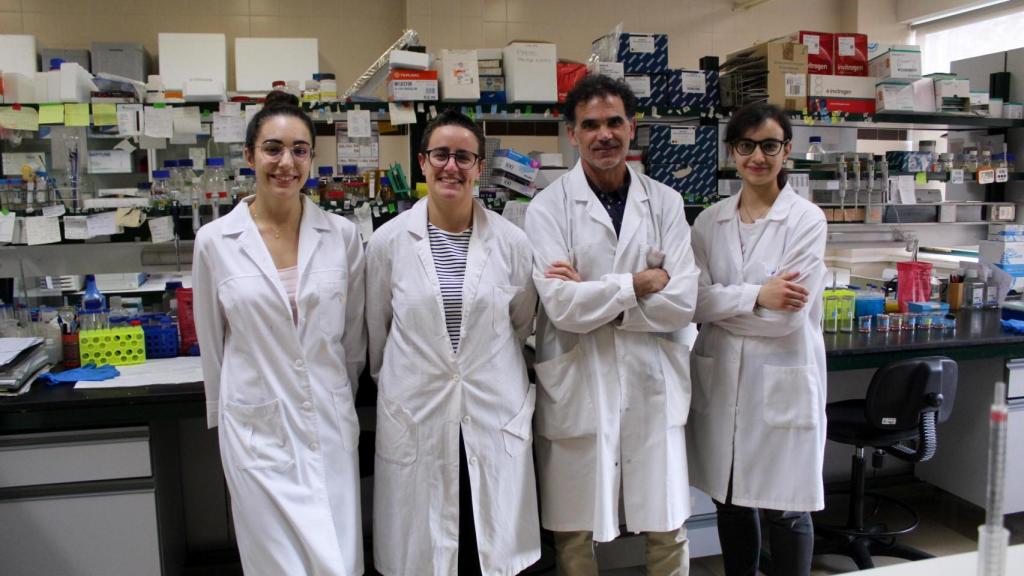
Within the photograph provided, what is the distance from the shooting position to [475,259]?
188 cm

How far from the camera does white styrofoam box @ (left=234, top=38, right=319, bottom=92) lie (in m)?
5.29

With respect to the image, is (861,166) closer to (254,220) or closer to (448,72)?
(448,72)

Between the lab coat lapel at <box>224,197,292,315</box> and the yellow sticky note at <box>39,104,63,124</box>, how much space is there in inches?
58.1

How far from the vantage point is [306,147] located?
181cm

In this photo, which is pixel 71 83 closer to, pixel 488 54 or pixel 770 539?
pixel 488 54

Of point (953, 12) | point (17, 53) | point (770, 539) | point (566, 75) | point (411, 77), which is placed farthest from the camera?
point (953, 12)

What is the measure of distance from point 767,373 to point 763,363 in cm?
3

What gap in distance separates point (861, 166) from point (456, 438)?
9.14ft

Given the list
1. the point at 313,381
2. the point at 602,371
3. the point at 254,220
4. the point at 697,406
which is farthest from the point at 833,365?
the point at 254,220

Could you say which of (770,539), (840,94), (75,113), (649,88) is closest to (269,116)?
(75,113)

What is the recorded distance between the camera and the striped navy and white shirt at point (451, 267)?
1838 mm

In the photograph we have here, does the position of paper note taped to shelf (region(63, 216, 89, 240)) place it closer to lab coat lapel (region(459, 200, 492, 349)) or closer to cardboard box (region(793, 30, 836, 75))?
lab coat lapel (region(459, 200, 492, 349))

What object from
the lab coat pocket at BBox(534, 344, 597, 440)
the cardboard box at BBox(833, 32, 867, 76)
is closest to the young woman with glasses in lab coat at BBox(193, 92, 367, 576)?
the lab coat pocket at BBox(534, 344, 597, 440)

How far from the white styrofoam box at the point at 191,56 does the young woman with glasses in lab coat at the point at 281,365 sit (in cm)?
389
